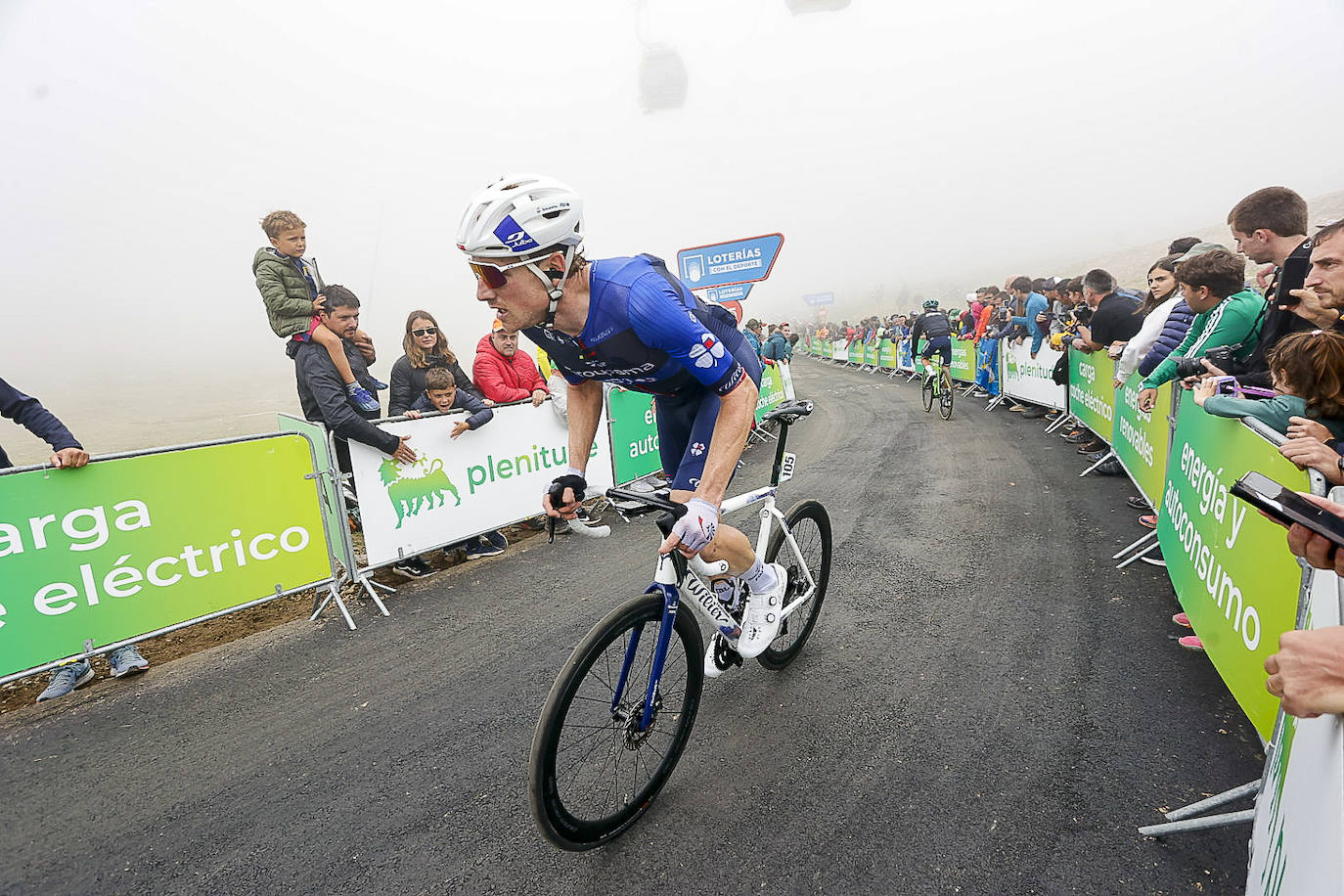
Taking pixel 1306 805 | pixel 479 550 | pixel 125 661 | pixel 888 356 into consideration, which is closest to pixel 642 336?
pixel 1306 805

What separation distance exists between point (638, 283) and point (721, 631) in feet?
4.94

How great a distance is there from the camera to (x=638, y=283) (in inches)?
87.7

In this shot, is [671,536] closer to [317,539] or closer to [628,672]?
[628,672]

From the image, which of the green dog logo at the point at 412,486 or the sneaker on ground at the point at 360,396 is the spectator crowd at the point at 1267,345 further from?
the sneaker on ground at the point at 360,396

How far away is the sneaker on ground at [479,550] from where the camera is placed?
573cm

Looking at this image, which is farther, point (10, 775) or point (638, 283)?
point (10, 775)

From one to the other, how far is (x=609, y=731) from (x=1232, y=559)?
2.65 m

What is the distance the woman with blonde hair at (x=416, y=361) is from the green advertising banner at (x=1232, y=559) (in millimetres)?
5245

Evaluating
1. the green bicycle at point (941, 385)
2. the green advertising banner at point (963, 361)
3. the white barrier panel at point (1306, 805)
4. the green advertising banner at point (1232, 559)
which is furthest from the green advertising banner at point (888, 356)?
the white barrier panel at point (1306, 805)

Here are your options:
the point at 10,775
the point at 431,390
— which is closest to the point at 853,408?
the point at 431,390

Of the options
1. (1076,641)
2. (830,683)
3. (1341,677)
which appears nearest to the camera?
(1341,677)

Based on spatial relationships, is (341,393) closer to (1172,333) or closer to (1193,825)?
(1193,825)

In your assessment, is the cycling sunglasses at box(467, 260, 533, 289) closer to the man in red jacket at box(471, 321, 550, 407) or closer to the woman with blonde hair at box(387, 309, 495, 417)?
the woman with blonde hair at box(387, 309, 495, 417)

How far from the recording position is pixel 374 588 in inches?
195
